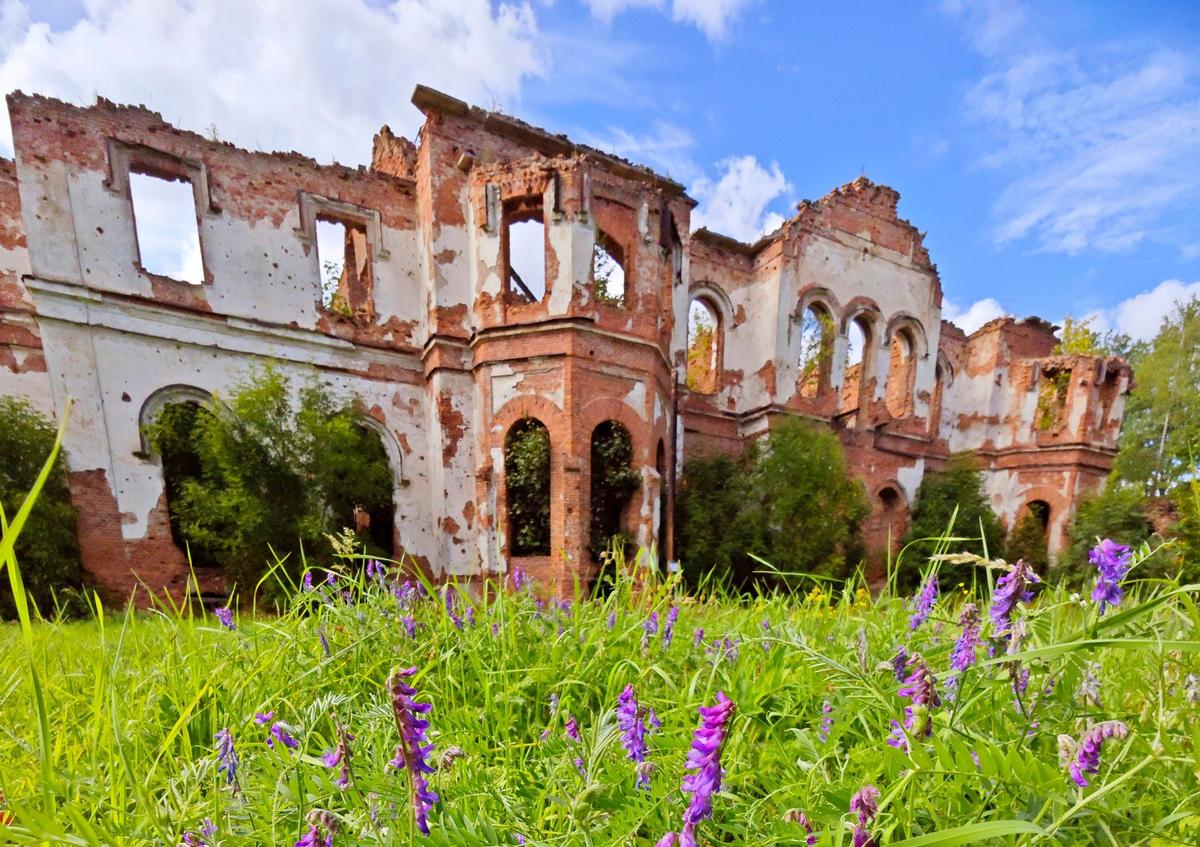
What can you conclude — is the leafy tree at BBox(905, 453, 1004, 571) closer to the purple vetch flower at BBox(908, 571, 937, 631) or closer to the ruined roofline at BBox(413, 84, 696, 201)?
the ruined roofline at BBox(413, 84, 696, 201)

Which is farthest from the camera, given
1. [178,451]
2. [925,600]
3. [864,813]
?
[178,451]

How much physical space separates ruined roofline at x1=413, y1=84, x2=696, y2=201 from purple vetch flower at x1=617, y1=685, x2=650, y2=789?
11234mm

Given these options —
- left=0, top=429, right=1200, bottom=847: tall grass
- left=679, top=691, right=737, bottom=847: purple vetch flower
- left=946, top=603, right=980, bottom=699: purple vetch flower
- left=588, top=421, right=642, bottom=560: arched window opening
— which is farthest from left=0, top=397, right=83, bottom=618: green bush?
left=946, top=603, right=980, bottom=699: purple vetch flower

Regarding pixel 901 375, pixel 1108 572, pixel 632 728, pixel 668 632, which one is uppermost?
pixel 901 375

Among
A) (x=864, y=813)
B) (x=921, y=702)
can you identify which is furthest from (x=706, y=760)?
(x=921, y=702)

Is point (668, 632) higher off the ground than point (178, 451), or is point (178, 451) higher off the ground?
point (668, 632)

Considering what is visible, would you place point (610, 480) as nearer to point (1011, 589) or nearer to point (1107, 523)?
point (1011, 589)

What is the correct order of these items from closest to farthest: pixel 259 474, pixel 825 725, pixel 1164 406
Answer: pixel 825 725 → pixel 259 474 → pixel 1164 406

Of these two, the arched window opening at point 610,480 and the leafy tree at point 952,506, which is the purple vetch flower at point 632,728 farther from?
the leafy tree at point 952,506

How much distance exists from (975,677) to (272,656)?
98.0 inches

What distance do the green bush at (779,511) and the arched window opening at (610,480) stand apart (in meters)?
1.96

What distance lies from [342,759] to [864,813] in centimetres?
117

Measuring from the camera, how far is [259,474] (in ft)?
27.5

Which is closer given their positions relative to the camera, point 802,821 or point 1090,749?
point 1090,749
